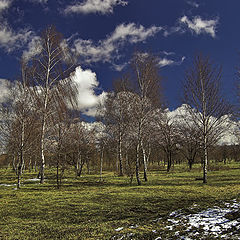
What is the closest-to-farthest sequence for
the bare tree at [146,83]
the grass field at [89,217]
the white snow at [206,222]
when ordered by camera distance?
the white snow at [206,222] → the grass field at [89,217] → the bare tree at [146,83]

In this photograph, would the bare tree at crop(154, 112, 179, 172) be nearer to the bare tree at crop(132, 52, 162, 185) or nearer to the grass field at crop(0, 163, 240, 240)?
the bare tree at crop(132, 52, 162, 185)

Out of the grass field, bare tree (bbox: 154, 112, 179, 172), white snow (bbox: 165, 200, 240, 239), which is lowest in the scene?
the grass field

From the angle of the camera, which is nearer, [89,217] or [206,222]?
[206,222]

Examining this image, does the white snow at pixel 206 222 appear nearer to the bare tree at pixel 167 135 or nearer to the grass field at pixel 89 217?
the grass field at pixel 89 217

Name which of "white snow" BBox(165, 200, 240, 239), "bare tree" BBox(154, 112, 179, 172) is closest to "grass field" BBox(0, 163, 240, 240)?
"white snow" BBox(165, 200, 240, 239)

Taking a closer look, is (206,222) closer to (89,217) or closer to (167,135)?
(89,217)

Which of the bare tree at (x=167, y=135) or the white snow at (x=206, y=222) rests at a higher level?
the bare tree at (x=167, y=135)

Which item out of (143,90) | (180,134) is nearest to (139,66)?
(143,90)

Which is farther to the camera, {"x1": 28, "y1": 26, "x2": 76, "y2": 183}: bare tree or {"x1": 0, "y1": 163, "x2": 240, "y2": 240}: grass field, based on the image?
{"x1": 28, "y1": 26, "x2": 76, "y2": 183}: bare tree

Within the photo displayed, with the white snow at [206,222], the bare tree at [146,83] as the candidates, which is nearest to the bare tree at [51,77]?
the bare tree at [146,83]

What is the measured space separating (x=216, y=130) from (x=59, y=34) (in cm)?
1742

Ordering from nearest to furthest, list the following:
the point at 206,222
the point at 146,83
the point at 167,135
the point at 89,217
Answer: the point at 206,222, the point at 89,217, the point at 146,83, the point at 167,135

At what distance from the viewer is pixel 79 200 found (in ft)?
30.8

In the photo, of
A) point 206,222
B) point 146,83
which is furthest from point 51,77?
point 206,222
